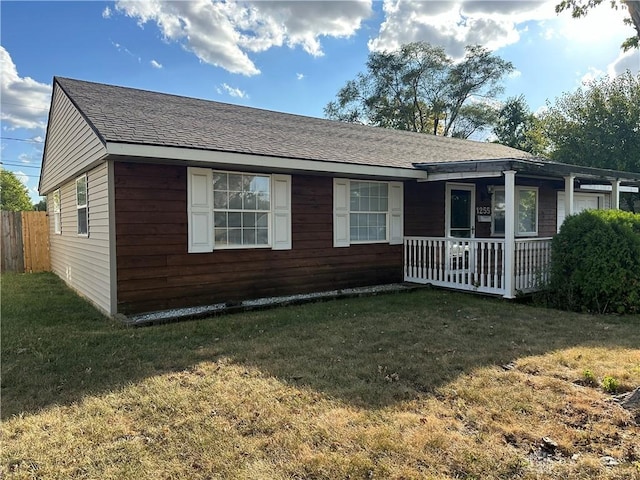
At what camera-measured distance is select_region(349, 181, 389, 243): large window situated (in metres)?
8.77

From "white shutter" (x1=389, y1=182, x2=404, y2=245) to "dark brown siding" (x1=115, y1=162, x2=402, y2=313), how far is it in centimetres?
80

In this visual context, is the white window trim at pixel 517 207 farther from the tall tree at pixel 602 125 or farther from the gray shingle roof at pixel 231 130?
the tall tree at pixel 602 125

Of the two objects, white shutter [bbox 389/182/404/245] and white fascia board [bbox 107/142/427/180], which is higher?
white fascia board [bbox 107/142/427/180]

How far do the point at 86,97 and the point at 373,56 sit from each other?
89.7 ft

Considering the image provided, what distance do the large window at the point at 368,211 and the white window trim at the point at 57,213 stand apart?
7.65 m

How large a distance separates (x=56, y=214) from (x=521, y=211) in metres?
12.7

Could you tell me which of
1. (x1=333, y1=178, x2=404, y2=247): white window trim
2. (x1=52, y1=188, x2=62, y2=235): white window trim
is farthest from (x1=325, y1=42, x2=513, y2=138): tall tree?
(x1=52, y1=188, x2=62, y2=235): white window trim

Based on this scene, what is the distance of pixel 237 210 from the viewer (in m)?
7.23

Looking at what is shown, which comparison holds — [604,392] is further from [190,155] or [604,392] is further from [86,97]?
[86,97]

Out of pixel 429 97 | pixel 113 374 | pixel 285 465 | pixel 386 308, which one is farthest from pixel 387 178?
pixel 429 97

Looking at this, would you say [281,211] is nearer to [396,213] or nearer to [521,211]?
[396,213]

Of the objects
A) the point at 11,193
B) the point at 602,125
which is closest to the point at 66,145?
the point at 602,125

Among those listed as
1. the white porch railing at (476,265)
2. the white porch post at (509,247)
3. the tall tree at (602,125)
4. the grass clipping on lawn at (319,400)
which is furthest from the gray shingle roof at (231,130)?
the tall tree at (602,125)

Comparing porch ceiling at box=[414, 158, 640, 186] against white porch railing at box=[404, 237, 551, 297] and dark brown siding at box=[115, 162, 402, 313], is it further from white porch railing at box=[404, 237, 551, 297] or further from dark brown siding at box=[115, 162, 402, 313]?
dark brown siding at box=[115, 162, 402, 313]
